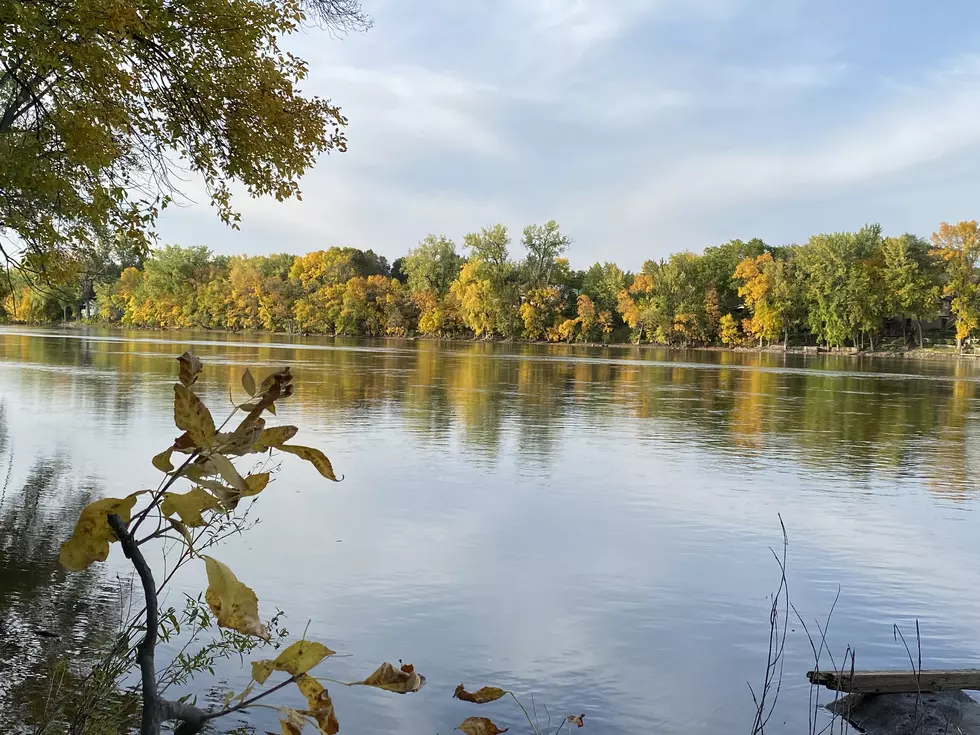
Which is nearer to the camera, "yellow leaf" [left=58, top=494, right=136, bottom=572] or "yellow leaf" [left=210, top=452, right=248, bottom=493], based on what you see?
"yellow leaf" [left=210, top=452, right=248, bottom=493]

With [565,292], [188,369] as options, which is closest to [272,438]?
[188,369]

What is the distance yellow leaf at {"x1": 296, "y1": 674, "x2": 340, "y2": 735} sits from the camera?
1752 millimetres

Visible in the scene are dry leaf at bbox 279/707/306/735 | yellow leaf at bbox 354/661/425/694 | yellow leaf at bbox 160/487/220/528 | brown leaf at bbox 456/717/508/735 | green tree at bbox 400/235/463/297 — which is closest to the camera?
yellow leaf at bbox 160/487/220/528

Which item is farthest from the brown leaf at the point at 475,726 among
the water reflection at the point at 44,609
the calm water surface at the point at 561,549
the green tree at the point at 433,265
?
the green tree at the point at 433,265

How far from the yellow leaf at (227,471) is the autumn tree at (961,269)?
8717cm

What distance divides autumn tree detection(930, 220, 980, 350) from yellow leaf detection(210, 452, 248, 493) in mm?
87172

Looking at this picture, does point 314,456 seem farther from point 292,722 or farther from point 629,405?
point 629,405

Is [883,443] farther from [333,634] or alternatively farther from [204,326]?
[204,326]

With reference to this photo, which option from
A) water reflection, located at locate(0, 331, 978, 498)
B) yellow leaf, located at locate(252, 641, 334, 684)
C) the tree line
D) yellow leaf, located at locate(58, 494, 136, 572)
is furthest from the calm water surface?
the tree line

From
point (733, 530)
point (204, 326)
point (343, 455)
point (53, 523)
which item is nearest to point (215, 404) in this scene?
point (343, 455)

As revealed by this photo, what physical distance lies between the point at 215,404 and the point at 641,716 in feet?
56.4

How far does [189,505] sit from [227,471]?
0.16 meters

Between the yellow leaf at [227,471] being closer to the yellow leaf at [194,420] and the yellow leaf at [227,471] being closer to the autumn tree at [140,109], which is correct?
the yellow leaf at [194,420]

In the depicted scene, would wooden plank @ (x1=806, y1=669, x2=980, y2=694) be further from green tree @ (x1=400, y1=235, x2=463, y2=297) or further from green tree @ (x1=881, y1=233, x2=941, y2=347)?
green tree @ (x1=400, y1=235, x2=463, y2=297)
